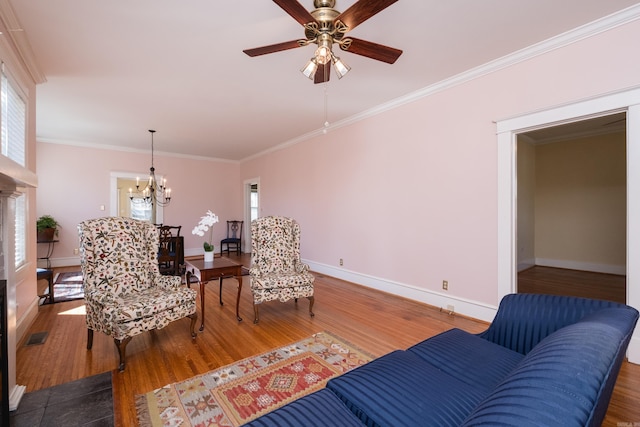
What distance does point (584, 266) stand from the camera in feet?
18.4

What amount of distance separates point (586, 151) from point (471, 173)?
4524mm

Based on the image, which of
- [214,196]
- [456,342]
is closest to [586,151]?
[456,342]

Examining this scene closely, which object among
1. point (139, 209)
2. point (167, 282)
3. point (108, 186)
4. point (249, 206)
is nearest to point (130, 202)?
point (139, 209)

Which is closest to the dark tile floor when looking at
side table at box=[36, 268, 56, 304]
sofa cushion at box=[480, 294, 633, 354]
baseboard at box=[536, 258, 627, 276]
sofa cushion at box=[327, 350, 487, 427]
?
sofa cushion at box=[327, 350, 487, 427]

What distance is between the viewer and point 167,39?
2.50 meters

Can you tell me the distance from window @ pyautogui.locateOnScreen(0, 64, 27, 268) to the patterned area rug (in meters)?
2.41

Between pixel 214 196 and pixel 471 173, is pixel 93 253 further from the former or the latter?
pixel 214 196

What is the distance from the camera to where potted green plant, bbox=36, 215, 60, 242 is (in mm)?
5358

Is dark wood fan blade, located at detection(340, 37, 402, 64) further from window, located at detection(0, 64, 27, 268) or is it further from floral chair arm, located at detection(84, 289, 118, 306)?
window, located at detection(0, 64, 27, 268)

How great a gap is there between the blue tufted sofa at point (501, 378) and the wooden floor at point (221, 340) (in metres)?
0.74

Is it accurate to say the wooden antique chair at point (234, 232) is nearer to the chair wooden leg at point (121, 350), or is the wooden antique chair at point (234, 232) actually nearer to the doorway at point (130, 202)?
the doorway at point (130, 202)

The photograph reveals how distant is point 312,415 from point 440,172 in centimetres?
310

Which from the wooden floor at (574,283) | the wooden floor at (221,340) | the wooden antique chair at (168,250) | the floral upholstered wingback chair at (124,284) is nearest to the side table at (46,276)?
the wooden floor at (221,340)

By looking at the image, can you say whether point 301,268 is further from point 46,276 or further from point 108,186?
point 108,186
